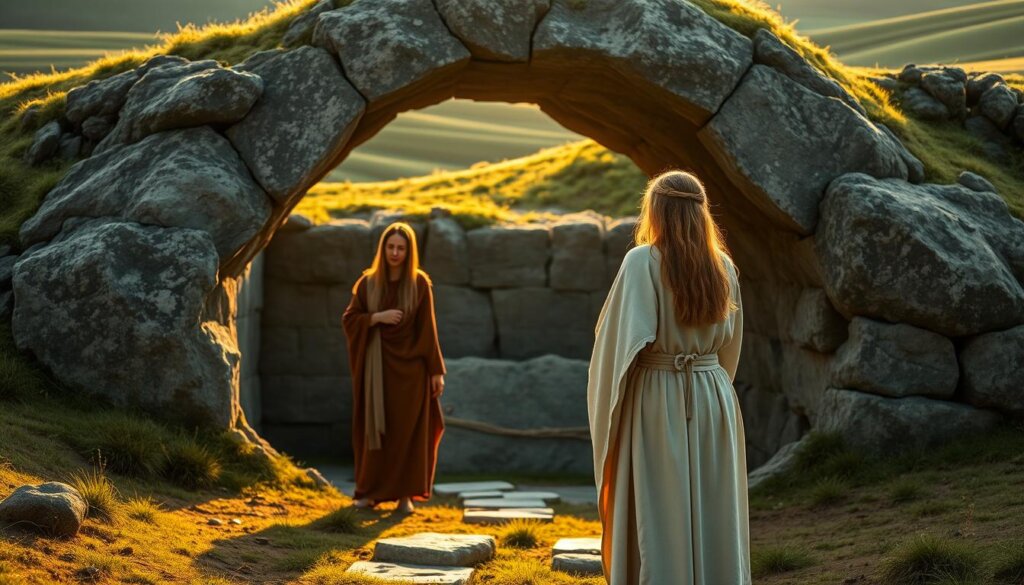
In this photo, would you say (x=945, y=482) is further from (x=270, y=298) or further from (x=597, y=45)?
(x=270, y=298)

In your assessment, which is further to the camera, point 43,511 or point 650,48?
point 650,48

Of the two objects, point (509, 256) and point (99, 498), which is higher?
point (509, 256)

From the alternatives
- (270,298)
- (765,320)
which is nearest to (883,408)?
(765,320)

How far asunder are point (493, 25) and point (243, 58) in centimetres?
245

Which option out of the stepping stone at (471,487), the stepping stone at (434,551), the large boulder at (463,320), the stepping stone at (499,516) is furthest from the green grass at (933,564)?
the large boulder at (463,320)

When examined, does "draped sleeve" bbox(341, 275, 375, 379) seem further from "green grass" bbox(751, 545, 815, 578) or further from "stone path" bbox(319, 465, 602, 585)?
"green grass" bbox(751, 545, 815, 578)

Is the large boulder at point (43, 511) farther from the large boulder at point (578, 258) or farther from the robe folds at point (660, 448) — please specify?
the large boulder at point (578, 258)

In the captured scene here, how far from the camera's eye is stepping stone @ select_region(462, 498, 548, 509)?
11.0m

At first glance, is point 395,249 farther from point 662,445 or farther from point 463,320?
point 463,320

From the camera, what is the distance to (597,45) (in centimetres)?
994

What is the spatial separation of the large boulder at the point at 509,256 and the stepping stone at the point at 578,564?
25.9 ft

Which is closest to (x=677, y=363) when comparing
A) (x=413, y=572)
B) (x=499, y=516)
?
(x=413, y=572)

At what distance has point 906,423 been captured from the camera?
9.24 metres

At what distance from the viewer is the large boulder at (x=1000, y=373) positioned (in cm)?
927
